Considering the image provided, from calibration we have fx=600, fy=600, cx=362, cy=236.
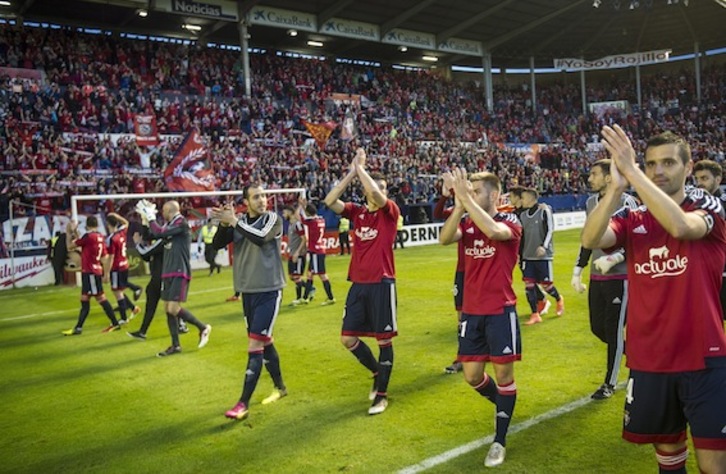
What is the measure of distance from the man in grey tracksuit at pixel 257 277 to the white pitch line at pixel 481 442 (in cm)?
224

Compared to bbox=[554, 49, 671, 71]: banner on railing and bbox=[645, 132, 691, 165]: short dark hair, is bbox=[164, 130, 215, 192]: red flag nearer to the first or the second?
bbox=[645, 132, 691, 165]: short dark hair

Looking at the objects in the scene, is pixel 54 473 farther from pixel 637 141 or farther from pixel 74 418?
pixel 637 141

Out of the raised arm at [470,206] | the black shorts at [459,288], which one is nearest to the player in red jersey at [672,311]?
the raised arm at [470,206]

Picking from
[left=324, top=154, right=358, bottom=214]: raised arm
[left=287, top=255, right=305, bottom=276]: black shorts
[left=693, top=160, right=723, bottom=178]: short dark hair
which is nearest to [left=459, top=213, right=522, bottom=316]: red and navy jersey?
[left=324, top=154, right=358, bottom=214]: raised arm

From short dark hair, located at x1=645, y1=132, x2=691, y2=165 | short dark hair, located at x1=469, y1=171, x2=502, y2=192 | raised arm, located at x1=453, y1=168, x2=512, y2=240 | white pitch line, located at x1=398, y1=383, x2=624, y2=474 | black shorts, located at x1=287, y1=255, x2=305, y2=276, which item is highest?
short dark hair, located at x1=645, y1=132, x2=691, y2=165

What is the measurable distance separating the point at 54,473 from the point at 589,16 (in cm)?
4501

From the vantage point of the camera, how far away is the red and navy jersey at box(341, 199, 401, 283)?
6426 mm

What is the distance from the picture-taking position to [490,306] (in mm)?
4938

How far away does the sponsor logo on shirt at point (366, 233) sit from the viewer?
258 inches

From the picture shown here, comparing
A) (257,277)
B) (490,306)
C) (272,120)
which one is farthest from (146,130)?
(490,306)

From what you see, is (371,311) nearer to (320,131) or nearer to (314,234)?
(314,234)

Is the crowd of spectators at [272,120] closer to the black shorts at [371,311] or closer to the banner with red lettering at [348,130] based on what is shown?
the banner with red lettering at [348,130]

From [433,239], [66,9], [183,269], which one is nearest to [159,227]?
[183,269]

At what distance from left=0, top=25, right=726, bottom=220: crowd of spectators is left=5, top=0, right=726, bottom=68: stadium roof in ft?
3.96
